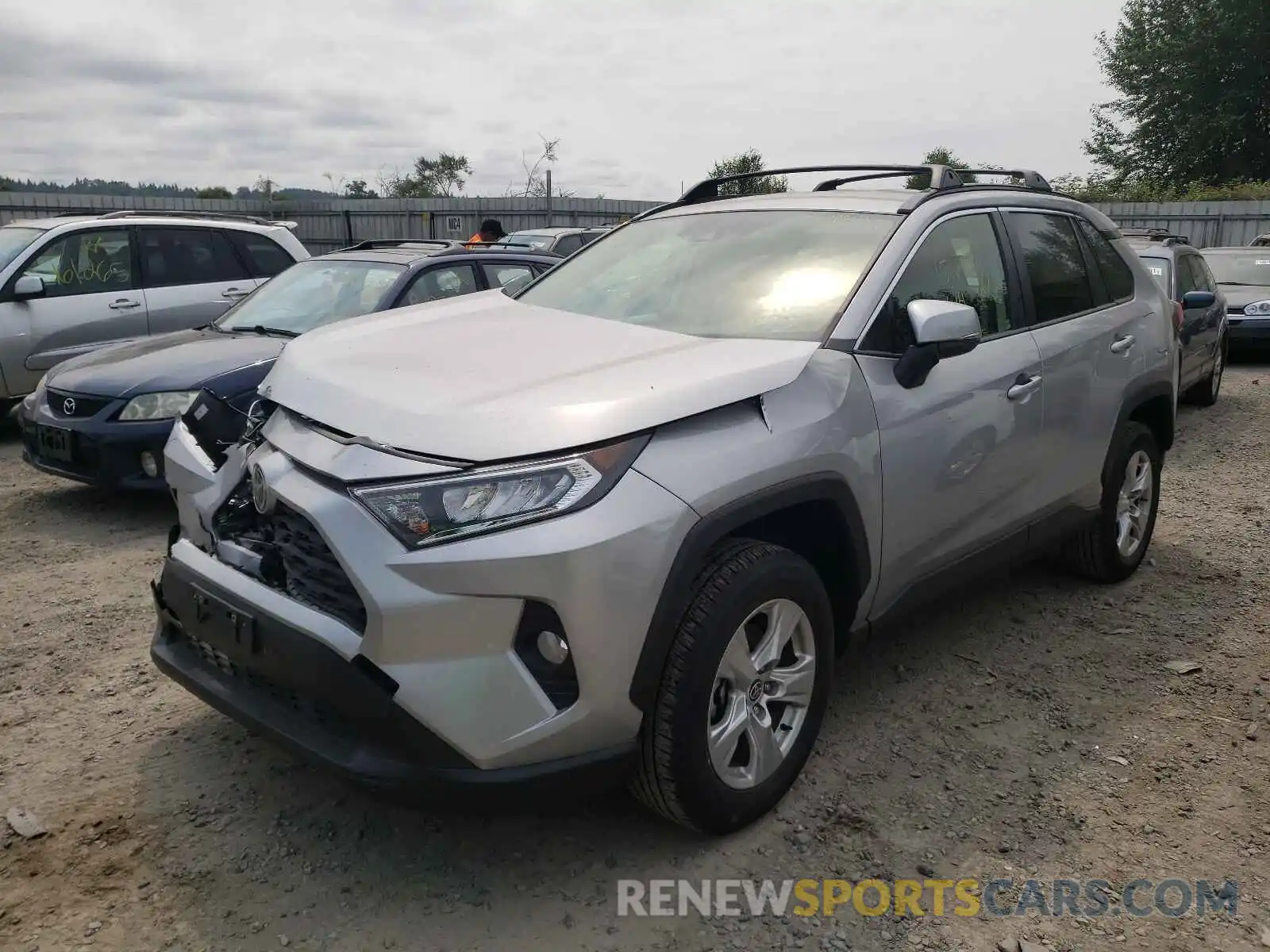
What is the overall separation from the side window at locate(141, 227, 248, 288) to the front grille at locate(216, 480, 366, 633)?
622 cm

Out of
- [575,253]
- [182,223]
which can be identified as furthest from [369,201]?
[575,253]

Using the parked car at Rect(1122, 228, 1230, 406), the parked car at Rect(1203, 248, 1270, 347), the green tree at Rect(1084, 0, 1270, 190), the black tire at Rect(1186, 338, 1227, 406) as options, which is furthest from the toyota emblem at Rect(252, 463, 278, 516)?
the green tree at Rect(1084, 0, 1270, 190)

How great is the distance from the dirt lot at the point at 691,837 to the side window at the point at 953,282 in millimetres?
1339

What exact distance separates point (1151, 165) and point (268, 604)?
126 ft

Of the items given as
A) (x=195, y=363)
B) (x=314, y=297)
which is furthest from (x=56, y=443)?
(x=314, y=297)

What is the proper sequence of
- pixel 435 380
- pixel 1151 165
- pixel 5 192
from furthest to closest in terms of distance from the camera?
pixel 1151 165 → pixel 5 192 → pixel 435 380

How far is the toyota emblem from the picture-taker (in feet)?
8.31

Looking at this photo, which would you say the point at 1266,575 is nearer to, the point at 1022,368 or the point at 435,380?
the point at 1022,368

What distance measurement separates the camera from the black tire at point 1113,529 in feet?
14.4

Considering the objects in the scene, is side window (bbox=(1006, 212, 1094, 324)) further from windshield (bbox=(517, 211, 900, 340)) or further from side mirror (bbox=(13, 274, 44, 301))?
side mirror (bbox=(13, 274, 44, 301))

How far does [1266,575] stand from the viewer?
492cm

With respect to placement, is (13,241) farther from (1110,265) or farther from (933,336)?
(1110,265)

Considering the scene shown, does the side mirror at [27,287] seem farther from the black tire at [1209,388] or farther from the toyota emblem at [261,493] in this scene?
the black tire at [1209,388]

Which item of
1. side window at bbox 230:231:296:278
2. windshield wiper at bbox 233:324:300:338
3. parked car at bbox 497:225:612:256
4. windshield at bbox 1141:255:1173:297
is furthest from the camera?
parked car at bbox 497:225:612:256
